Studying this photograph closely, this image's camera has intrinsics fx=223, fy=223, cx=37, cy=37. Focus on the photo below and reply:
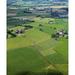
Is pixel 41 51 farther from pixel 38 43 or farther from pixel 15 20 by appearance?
pixel 15 20

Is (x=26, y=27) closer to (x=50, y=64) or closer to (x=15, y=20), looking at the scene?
(x=15, y=20)

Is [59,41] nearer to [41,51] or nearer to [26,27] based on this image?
[41,51]

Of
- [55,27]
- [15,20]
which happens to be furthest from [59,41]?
[15,20]

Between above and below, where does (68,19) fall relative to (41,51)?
above

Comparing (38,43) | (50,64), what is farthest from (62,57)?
(38,43)
